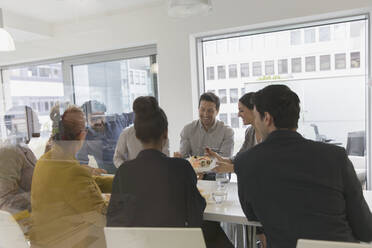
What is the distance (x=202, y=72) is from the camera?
168cm

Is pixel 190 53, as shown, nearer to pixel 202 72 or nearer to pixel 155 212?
pixel 202 72

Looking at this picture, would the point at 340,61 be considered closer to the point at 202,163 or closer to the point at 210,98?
the point at 210,98

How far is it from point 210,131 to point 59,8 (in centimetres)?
109

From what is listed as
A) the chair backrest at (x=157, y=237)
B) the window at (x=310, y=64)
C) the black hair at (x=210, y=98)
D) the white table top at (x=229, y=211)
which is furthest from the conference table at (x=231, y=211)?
the window at (x=310, y=64)

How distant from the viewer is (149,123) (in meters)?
0.89

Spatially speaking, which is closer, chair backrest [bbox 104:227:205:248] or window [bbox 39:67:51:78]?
chair backrest [bbox 104:227:205:248]

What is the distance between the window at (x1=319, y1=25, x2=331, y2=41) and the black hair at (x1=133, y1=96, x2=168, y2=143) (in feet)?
A: 5.15

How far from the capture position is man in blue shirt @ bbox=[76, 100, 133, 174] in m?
1.02

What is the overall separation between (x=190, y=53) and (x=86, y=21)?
573 mm

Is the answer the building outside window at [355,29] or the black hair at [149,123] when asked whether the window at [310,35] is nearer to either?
the building outside window at [355,29]

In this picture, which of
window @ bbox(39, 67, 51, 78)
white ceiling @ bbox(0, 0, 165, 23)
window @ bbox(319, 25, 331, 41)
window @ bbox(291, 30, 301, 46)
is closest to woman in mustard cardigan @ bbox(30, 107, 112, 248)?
window @ bbox(39, 67, 51, 78)

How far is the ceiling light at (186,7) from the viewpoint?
4.32 ft

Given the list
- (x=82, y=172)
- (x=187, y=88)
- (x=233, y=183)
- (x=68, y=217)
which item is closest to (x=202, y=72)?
(x=187, y=88)

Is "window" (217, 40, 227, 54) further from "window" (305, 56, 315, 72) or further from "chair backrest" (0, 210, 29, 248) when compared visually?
"chair backrest" (0, 210, 29, 248)
